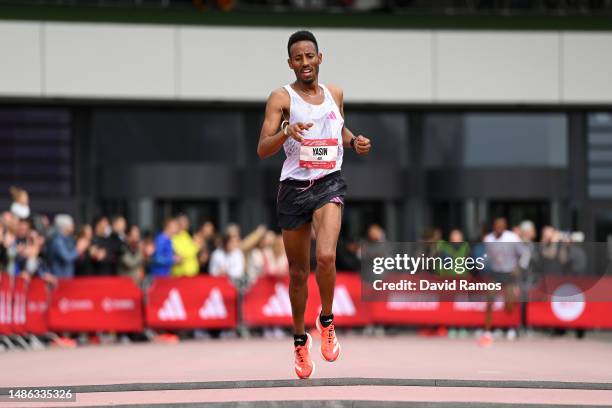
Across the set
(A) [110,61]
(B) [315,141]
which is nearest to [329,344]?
(B) [315,141]

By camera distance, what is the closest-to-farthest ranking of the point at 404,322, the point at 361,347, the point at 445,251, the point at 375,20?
the point at 445,251 → the point at 361,347 → the point at 404,322 → the point at 375,20

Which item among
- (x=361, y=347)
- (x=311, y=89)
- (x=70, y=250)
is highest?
(x=311, y=89)

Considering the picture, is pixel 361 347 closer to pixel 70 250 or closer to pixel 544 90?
pixel 70 250

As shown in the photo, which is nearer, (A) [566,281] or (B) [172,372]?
(B) [172,372]

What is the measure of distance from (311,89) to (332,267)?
4.37ft

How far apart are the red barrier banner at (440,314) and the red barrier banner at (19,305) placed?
5.57 m

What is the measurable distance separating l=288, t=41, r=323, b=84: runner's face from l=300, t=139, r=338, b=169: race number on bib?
47 centimetres

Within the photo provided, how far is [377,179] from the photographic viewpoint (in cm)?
2645

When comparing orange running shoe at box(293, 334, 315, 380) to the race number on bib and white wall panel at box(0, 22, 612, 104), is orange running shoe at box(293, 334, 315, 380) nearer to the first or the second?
the race number on bib

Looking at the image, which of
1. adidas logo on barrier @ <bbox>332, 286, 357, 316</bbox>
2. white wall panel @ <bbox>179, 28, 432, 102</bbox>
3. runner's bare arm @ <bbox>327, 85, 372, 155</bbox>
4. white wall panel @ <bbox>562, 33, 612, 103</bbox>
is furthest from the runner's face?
white wall panel @ <bbox>562, 33, 612, 103</bbox>

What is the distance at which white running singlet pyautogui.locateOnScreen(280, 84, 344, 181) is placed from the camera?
9094mm

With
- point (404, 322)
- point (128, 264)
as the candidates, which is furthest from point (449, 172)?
point (128, 264)

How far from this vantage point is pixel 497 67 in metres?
26.2

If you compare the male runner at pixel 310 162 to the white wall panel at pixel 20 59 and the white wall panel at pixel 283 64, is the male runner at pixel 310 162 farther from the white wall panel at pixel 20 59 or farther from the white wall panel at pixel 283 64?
the white wall panel at pixel 20 59
